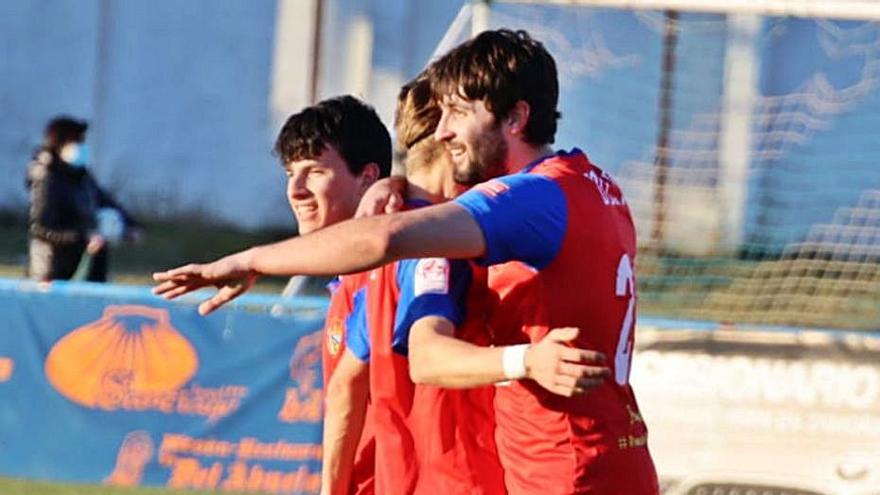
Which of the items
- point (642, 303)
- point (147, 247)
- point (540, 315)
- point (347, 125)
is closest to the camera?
point (540, 315)

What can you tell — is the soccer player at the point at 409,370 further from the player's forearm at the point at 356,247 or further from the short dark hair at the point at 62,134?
the short dark hair at the point at 62,134

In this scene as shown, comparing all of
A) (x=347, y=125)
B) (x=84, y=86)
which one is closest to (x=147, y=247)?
(x=84, y=86)

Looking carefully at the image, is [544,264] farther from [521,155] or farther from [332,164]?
[332,164]

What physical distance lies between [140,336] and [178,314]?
215 mm

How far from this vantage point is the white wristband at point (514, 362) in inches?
151

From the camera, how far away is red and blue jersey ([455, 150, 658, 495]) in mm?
4121

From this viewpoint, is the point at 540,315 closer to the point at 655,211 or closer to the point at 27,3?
the point at 655,211

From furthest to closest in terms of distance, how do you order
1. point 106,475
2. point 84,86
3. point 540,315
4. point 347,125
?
point 84,86 → point 106,475 → point 347,125 → point 540,315

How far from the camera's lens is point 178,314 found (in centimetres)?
954

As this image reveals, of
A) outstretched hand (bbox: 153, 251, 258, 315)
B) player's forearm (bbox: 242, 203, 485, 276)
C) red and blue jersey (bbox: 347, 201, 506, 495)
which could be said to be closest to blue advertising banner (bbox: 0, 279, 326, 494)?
red and blue jersey (bbox: 347, 201, 506, 495)

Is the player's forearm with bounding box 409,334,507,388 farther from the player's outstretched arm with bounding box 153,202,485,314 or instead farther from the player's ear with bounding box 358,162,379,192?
the player's ear with bounding box 358,162,379,192

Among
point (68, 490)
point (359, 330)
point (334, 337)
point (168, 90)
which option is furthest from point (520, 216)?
point (168, 90)

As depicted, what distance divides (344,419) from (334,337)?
0.29 metres

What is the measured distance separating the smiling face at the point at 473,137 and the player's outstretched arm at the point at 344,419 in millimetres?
749
